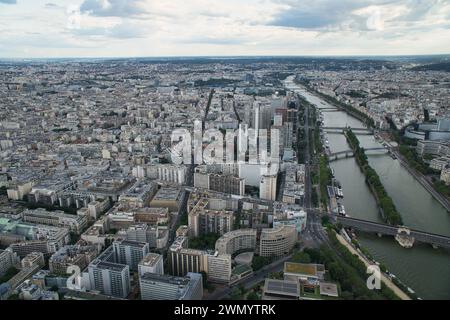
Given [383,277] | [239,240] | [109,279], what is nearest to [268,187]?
[239,240]

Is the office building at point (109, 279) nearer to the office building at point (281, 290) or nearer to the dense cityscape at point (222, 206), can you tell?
the dense cityscape at point (222, 206)

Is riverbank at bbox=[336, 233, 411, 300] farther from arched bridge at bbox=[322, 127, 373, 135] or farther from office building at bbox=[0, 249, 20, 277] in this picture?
arched bridge at bbox=[322, 127, 373, 135]

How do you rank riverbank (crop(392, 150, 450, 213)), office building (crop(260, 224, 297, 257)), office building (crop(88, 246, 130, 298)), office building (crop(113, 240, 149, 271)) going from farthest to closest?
riverbank (crop(392, 150, 450, 213)) < office building (crop(260, 224, 297, 257)) < office building (crop(113, 240, 149, 271)) < office building (crop(88, 246, 130, 298))

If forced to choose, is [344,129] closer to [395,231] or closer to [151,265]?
[395,231]

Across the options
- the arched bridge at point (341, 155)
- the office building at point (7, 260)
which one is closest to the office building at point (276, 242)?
the office building at point (7, 260)

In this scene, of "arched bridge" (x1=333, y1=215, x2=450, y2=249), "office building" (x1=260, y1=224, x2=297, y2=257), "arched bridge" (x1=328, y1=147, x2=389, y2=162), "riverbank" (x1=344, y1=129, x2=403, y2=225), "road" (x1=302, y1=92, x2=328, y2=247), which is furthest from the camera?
"arched bridge" (x1=328, y1=147, x2=389, y2=162)

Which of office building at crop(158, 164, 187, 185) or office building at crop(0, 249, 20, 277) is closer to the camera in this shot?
office building at crop(0, 249, 20, 277)

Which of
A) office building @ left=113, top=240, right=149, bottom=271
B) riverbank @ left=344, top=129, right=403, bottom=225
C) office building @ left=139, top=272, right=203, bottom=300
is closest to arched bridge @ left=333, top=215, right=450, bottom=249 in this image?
riverbank @ left=344, top=129, right=403, bottom=225
